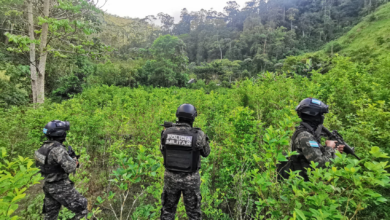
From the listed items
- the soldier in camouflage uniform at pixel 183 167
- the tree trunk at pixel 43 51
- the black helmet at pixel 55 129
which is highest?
the tree trunk at pixel 43 51

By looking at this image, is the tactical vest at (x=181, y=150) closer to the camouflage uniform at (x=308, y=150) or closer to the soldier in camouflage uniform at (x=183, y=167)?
the soldier in camouflage uniform at (x=183, y=167)

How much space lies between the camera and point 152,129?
483cm

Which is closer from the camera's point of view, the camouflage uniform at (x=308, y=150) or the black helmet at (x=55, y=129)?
the camouflage uniform at (x=308, y=150)

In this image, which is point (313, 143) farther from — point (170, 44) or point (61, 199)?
point (170, 44)

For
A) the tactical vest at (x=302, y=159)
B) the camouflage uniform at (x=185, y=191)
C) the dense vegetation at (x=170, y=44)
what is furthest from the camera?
the dense vegetation at (x=170, y=44)

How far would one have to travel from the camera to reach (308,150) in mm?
2154

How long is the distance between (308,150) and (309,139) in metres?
0.15

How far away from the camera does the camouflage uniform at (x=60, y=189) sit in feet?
8.29

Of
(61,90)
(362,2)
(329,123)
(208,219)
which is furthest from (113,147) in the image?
(362,2)

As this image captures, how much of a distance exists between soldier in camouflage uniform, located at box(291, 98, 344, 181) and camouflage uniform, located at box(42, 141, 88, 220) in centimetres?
320

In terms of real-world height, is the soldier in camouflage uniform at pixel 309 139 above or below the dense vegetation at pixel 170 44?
below

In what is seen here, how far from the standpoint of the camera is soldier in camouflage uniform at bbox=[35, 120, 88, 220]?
8.27ft

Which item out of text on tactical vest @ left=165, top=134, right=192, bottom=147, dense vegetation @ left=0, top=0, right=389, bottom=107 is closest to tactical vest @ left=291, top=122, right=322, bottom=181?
text on tactical vest @ left=165, top=134, right=192, bottom=147

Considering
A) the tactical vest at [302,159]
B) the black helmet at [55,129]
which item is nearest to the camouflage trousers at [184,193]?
the tactical vest at [302,159]
